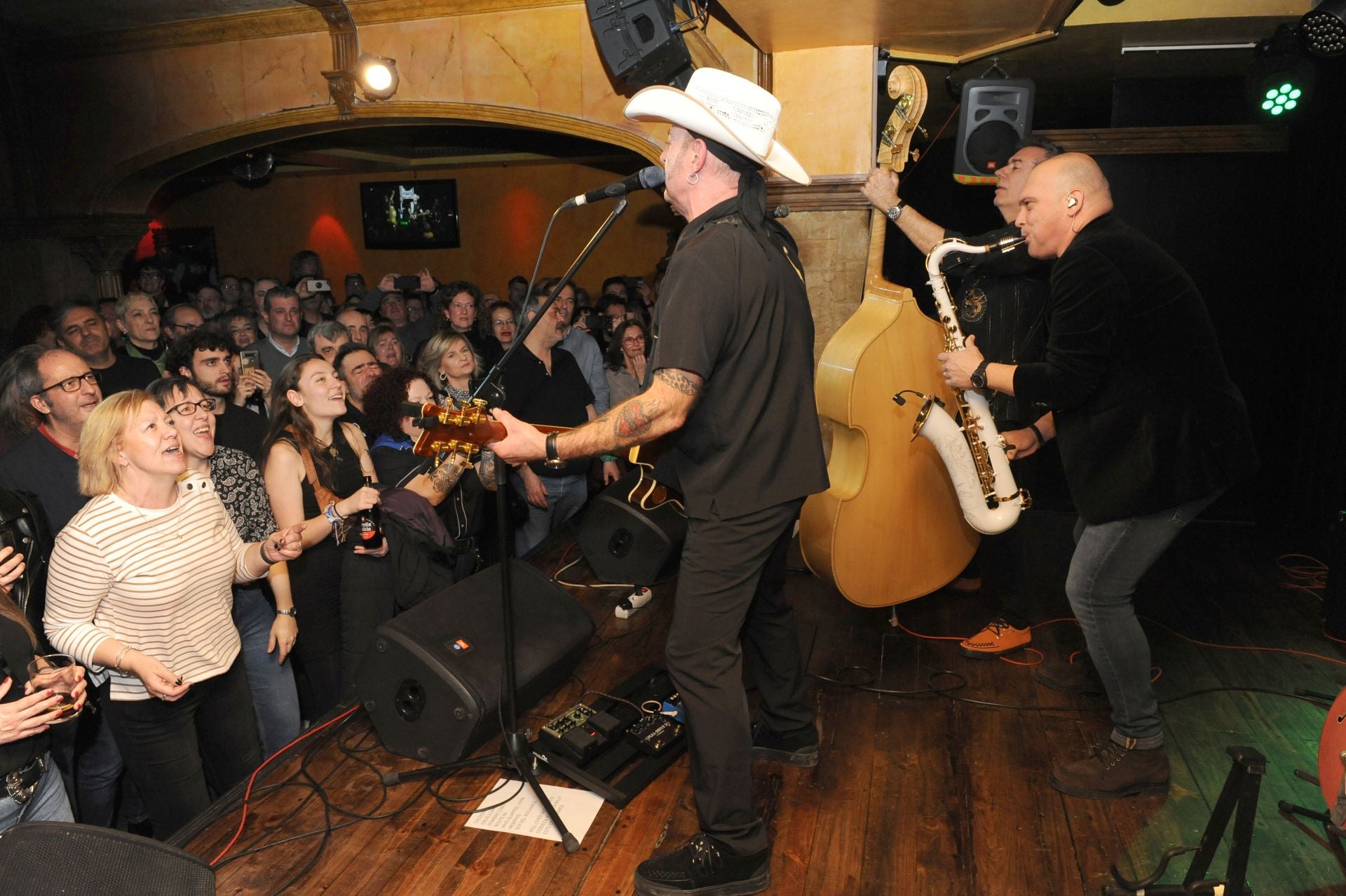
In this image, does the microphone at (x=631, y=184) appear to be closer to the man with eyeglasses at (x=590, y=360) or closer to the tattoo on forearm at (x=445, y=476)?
the tattoo on forearm at (x=445, y=476)

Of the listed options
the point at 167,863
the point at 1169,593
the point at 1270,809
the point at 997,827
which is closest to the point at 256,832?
the point at 167,863

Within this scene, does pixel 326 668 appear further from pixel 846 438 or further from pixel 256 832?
pixel 846 438

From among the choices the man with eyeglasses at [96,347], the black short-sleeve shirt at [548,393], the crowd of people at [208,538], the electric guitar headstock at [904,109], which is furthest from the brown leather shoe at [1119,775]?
the man with eyeglasses at [96,347]

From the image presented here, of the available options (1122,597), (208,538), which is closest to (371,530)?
(208,538)

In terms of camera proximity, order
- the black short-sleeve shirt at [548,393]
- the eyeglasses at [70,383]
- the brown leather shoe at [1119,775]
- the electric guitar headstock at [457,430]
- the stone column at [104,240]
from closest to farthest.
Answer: the electric guitar headstock at [457,430]
the brown leather shoe at [1119,775]
the eyeglasses at [70,383]
the black short-sleeve shirt at [548,393]
the stone column at [104,240]

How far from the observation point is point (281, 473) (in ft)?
9.62

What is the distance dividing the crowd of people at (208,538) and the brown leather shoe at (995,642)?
1.91 meters

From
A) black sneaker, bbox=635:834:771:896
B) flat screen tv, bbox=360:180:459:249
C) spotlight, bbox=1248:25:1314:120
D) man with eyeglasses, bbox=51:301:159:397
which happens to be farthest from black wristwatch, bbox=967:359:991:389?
flat screen tv, bbox=360:180:459:249

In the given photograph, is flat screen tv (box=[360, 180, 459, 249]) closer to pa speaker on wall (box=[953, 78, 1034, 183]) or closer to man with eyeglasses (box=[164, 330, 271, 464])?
man with eyeglasses (box=[164, 330, 271, 464])

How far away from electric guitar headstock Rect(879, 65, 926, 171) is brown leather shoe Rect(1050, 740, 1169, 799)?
2264 millimetres

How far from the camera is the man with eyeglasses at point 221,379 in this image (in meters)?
3.15

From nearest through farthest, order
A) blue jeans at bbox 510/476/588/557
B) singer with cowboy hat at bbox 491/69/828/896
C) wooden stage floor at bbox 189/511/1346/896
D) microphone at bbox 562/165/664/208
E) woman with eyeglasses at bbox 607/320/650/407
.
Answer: singer with cowboy hat at bbox 491/69/828/896, microphone at bbox 562/165/664/208, wooden stage floor at bbox 189/511/1346/896, blue jeans at bbox 510/476/588/557, woman with eyeglasses at bbox 607/320/650/407

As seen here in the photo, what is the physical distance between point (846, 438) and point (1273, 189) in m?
3.38

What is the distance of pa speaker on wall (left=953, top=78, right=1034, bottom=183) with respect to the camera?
3783mm
